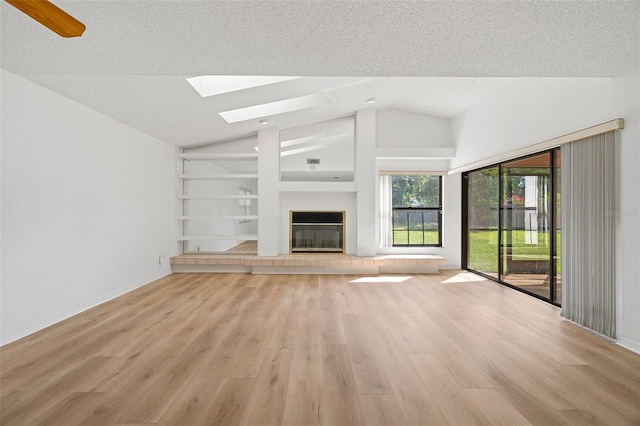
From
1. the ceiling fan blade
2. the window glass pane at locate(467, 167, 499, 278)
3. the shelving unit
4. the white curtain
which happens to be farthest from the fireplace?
the ceiling fan blade

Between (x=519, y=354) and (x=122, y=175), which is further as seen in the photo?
(x=122, y=175)

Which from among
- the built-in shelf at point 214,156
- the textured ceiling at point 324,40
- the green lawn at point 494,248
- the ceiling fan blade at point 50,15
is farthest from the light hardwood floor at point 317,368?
the built-in shelf at point 214,156

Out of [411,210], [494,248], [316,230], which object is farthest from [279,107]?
[494,248]

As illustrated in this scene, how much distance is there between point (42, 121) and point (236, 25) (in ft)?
7.52

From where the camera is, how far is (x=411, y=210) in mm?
6871

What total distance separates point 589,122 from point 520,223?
1.74 m

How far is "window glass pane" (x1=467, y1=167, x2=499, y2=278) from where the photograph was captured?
5355 mm

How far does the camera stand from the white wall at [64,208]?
110 inches

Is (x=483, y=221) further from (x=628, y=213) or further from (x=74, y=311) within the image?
(x=74, y=311)

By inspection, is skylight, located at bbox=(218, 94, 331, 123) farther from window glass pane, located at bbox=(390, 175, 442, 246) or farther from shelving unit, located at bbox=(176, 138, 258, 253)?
window glass pane, located at bbox=(390, 175, 442, 246)

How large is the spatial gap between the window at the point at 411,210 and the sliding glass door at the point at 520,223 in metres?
0.83

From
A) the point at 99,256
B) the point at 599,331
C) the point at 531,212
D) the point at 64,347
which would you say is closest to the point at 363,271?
the point at 531,212

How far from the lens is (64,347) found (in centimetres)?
266

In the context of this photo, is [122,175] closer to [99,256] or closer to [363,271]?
[99,256]
